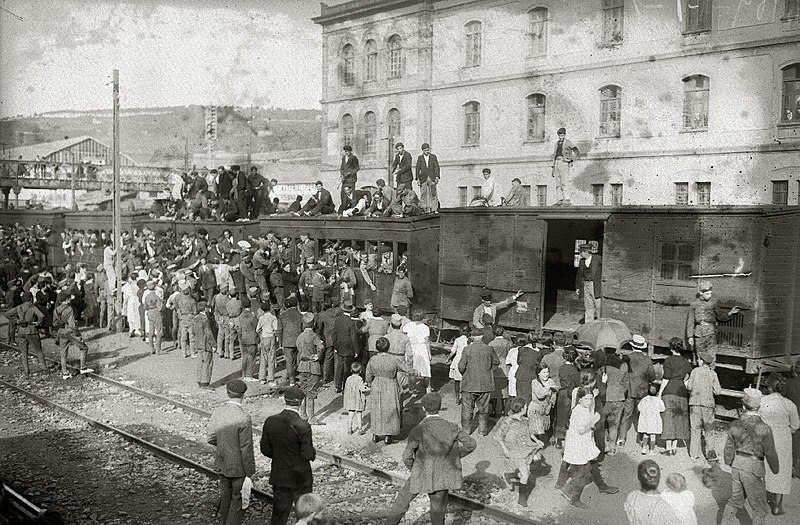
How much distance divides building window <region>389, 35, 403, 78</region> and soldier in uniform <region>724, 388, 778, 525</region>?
101 ft

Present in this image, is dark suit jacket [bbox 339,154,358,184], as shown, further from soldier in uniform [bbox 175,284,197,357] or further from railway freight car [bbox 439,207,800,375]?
soldier in uniform [bbox 175,284,197,357]

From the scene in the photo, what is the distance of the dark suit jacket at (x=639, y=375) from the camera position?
1046cm

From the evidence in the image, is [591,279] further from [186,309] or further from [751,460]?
[186,309]

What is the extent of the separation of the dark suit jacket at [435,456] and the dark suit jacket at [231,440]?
1.68 meters

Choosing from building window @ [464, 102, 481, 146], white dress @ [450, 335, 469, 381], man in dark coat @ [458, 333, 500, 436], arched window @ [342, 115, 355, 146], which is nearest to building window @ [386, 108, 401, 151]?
arched window @ [342, 115, 355, 146]

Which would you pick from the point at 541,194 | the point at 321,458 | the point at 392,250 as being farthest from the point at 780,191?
the point at 321,458

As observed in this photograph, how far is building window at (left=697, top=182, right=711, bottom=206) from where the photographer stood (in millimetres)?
25609

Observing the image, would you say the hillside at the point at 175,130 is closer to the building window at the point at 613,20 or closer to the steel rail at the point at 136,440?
the building window at the point at 613,20

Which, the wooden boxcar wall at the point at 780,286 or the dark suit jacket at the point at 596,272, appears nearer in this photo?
the wooden boxcar wall at the point at 780,286

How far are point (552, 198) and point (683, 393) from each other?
71.5 feet

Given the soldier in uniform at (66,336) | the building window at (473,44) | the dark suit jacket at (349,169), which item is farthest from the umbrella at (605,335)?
the building window at (473,44)

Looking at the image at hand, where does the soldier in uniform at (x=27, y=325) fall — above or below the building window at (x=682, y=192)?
below

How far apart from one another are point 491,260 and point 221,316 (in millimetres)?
6307

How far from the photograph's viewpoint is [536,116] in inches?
1225
